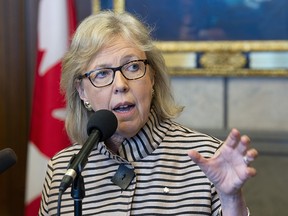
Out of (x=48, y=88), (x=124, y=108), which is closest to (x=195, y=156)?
(x=124, y=108)

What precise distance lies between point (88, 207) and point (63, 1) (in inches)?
55.2

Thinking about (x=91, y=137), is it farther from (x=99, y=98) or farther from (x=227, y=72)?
(x=227, y=72)

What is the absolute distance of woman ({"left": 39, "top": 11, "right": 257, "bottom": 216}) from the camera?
1.56 metres

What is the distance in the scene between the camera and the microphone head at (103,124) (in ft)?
3.74

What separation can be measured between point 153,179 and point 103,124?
51 centimetres

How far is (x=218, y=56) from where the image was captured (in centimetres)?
253

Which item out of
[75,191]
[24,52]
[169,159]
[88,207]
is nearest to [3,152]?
[75,191]

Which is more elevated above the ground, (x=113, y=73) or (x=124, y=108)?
(x=113, y=73)

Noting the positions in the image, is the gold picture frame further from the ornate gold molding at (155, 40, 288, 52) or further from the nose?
the nose

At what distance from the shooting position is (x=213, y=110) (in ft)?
8.48

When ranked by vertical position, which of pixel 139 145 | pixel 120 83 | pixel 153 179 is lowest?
pixel 153 179

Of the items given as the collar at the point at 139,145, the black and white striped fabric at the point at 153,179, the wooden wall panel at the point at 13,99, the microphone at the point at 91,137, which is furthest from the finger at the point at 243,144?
the wooden wall panel at the point at 13,99

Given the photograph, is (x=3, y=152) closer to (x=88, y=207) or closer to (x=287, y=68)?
(x=88, y=207)

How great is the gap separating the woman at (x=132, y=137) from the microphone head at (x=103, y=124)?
1.10ft
